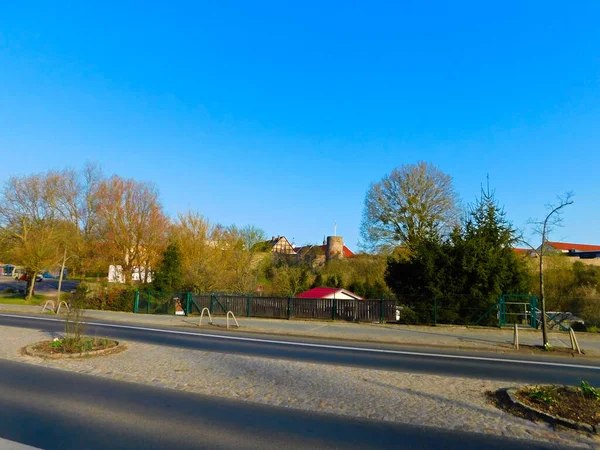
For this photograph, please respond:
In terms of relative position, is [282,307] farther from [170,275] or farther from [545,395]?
[545,395]

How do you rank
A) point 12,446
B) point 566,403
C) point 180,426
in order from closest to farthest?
point 12,446 < point 180,426 < point 566,403

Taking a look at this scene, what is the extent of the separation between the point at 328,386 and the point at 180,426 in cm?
321

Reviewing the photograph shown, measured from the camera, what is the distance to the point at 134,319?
23422 millimetres

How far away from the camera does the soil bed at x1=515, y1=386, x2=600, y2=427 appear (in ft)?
20.7

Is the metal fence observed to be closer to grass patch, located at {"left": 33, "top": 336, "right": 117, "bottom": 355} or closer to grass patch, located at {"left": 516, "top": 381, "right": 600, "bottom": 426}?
grass patch, located at {"left": 33, "top": 336, "right": 117, "bottom": 355}

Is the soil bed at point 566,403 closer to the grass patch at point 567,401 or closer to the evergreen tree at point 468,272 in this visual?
the grass patch at point 567,401

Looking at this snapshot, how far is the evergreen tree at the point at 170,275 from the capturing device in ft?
104

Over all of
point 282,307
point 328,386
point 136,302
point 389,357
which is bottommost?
point 328,386

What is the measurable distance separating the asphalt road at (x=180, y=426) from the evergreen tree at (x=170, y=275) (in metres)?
24.4

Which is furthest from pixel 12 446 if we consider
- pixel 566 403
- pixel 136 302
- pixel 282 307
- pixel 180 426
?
pixel 136 302

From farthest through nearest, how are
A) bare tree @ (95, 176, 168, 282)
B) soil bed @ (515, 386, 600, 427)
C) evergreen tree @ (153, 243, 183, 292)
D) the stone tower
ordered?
the stone tower → bare tree @ (95, 176, 168, 282) → evergreen tree @ (153, 243, 183, 292) → soil bed @ (515, 386, 600, 427)

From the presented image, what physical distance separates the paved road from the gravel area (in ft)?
4.37

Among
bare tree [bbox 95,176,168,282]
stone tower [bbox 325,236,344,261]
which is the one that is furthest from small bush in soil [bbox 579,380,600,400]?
stone tower [bbox 325,236,344,261]

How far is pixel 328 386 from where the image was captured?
8398 millimetres
